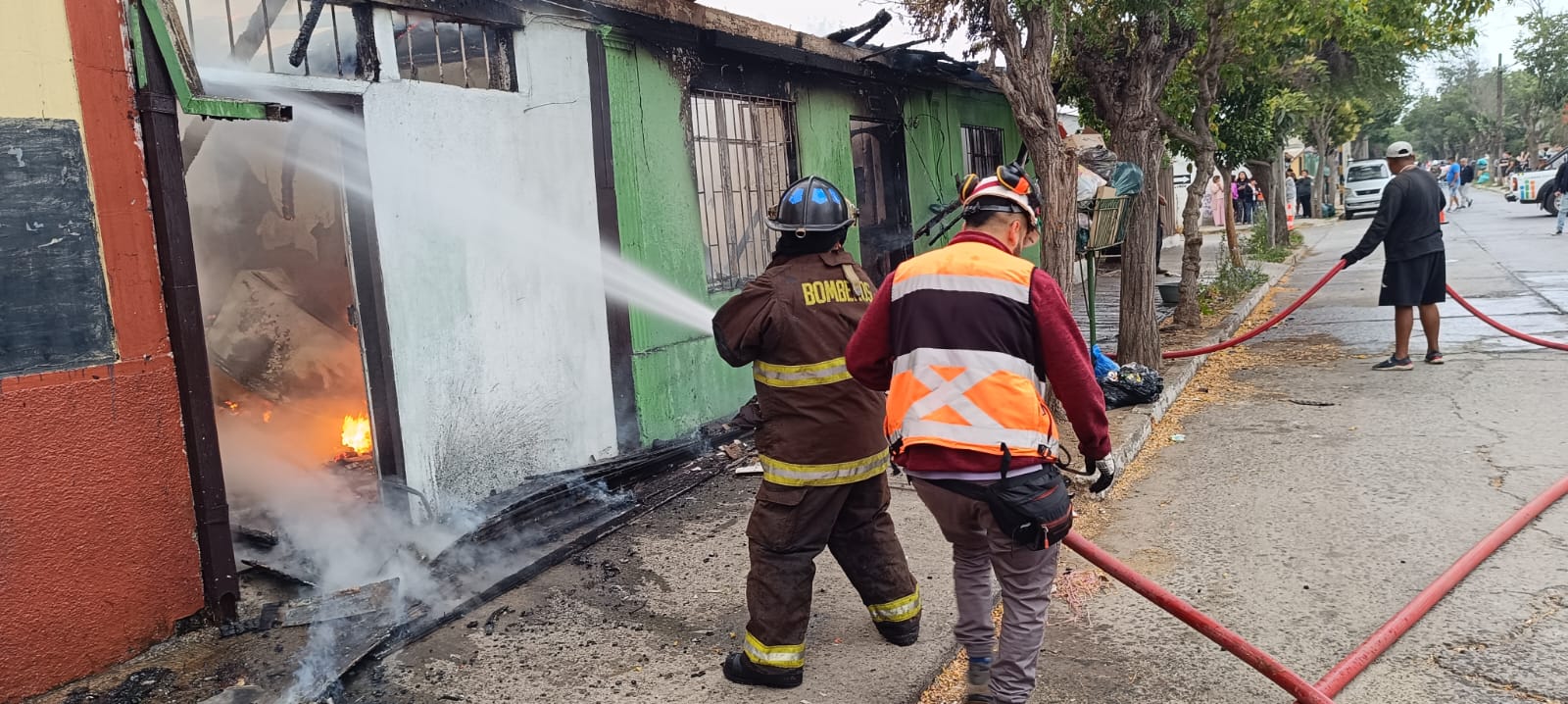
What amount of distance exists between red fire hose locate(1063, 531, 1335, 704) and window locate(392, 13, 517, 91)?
4.13 m

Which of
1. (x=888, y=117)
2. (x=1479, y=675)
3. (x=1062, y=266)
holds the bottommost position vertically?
(x=1479, y=675)

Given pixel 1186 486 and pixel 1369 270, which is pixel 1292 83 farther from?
pixel 1186 486

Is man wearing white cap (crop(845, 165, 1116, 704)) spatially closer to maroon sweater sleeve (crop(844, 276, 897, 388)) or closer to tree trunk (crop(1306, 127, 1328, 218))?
maroon sweater sleeve (crop(844, 276, 897, 388))

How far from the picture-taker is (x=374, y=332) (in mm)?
5004

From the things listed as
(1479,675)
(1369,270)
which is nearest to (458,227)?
(1479,675)

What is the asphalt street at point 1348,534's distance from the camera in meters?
3.55

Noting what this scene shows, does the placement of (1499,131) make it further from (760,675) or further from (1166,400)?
(760,675)

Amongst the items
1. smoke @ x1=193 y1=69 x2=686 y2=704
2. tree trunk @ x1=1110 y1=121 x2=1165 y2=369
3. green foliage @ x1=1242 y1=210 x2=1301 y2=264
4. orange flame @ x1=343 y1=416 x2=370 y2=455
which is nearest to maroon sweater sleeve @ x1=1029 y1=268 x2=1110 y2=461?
smoke @ x1=193 y1=69 x2=686 y2=704

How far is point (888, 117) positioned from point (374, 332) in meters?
6.22

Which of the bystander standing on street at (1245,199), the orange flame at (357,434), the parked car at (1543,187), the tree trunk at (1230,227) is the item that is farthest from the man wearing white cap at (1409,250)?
the bystander standing on street at (1245,199)

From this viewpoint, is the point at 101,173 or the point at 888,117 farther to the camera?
the point at 888,117

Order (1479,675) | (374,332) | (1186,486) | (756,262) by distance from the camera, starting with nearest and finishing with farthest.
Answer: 1. (1479,675)
2. (374,332)
3. (1186,486)
4. (756,262)

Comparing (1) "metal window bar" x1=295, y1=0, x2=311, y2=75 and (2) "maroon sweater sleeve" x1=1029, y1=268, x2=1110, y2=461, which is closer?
(2) "maroon sweater sleeve" x1=1029, y1=268, x2=1110, y2=461

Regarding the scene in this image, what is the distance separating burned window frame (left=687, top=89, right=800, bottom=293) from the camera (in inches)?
291
